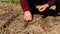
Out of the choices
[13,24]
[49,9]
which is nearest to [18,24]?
[13,24]

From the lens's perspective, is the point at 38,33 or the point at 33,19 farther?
the point at 33,19

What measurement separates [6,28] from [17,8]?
52 centimetres

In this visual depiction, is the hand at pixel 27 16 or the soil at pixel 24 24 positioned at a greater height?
the hand at pixel 27 16

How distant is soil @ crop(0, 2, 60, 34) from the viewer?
2.67 meters

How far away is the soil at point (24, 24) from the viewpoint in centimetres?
267

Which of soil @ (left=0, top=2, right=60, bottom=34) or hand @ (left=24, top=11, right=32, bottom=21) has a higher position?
hand @ (left=24, top=11, right=32, bottom=21)

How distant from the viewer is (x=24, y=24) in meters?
2.80

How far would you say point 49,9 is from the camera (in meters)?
3.10

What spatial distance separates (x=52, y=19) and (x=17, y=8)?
58 centimetres

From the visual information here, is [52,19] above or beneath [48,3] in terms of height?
beneath

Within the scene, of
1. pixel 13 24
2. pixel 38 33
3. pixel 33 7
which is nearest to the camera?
pixel 38 33

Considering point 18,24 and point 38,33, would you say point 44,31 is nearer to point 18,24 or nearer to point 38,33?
point 38,33

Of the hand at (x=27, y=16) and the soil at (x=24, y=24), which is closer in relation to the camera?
the soil at (x=24, y=24)

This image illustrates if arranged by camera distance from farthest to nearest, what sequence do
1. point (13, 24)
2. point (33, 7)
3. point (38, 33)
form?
point (33, 7)
point (13, 24)
point (38, 33)
